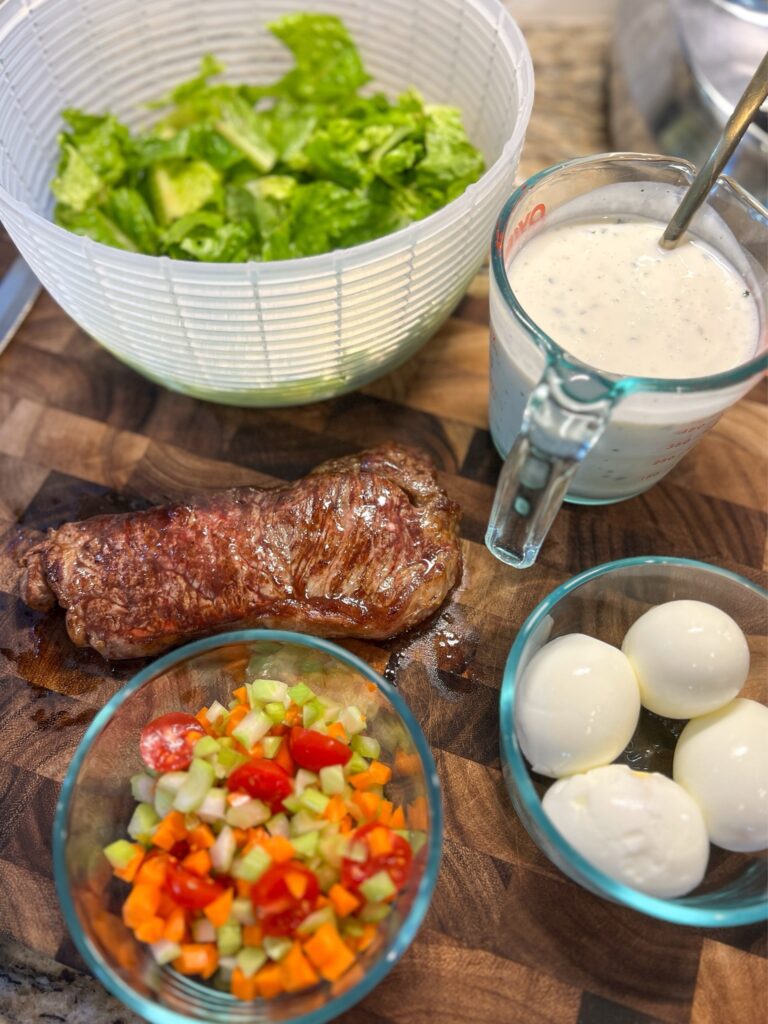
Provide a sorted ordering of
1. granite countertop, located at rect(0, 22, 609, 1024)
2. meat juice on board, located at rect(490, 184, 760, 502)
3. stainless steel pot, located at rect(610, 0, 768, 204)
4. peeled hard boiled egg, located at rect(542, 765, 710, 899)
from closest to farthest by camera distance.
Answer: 1. peeled hard boiled egg, located at rect(542, 765, 710, 899)
2. meat juice on board, located at rect(490, 184, 760, 502)
3. stainless steel pot, located at rect(610, 0, 768, 204)
4. granite countertop, located at rect(0, 22, 609, 1024)

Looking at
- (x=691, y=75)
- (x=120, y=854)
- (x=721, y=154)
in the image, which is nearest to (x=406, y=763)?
(x=120, y=854)

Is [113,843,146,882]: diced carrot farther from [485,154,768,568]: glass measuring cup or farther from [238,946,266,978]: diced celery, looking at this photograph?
[485,154,768,568]: glass measuring cup

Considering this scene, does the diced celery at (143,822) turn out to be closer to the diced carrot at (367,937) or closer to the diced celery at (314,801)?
the diced celery at (314,801)

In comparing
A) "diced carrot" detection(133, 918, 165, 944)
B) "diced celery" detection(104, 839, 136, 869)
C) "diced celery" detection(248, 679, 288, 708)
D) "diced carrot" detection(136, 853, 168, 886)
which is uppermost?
"diced celery" detection(248, 679, 288, 708)

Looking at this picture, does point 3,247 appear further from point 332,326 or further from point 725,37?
point 725,37

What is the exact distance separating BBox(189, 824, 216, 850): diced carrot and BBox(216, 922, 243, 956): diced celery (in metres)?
0.15

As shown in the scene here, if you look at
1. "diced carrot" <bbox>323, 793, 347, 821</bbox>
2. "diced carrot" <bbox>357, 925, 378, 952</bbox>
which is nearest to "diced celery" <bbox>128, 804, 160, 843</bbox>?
"diced carrot" <bbox>323, 793, 347, 821</bbox>

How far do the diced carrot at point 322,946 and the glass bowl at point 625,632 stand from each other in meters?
0.44

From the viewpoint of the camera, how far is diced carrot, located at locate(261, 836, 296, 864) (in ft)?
5.86

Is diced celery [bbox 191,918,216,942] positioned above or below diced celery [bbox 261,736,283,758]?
below

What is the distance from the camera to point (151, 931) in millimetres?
1758

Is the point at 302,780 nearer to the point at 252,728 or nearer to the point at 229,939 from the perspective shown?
the point at 252,728

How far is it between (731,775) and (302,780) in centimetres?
87

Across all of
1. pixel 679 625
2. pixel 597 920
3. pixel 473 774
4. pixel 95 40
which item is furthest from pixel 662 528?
pixel 95 40
